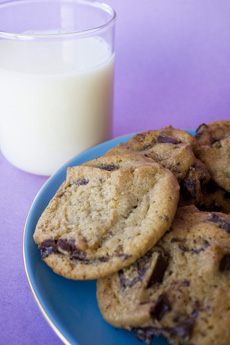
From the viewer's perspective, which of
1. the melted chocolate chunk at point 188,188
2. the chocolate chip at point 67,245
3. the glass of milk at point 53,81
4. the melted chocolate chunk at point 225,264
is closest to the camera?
the melted chocolate chunk at point 225,264

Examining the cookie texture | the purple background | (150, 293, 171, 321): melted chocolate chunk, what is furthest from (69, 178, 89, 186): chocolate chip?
the purple background

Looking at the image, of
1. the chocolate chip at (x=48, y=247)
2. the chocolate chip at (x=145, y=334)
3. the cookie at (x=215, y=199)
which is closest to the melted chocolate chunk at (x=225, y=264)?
the chocolate chip at (x=145, y=334)

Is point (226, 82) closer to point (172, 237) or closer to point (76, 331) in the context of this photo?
point (172, 237)

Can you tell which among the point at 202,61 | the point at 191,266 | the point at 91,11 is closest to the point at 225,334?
the point at 191,266

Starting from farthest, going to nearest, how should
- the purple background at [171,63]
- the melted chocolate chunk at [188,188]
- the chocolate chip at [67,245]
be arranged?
1. the purple background at [171,63]
2. the melted chocolate chunk at [188,188]
3. the chocolate chip at [67,245]

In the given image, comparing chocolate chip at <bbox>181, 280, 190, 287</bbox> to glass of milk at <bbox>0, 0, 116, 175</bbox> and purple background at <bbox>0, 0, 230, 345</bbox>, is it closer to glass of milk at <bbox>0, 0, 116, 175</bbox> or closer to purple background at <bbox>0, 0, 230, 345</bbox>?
glass of milk at <bbox>0, 0, 116, 175</bbox>

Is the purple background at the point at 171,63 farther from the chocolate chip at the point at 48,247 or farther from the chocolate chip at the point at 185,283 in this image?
the chocolate chip at the point at 185,283

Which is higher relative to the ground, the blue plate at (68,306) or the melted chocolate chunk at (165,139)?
the melted chocolate chunk at (165,139)
